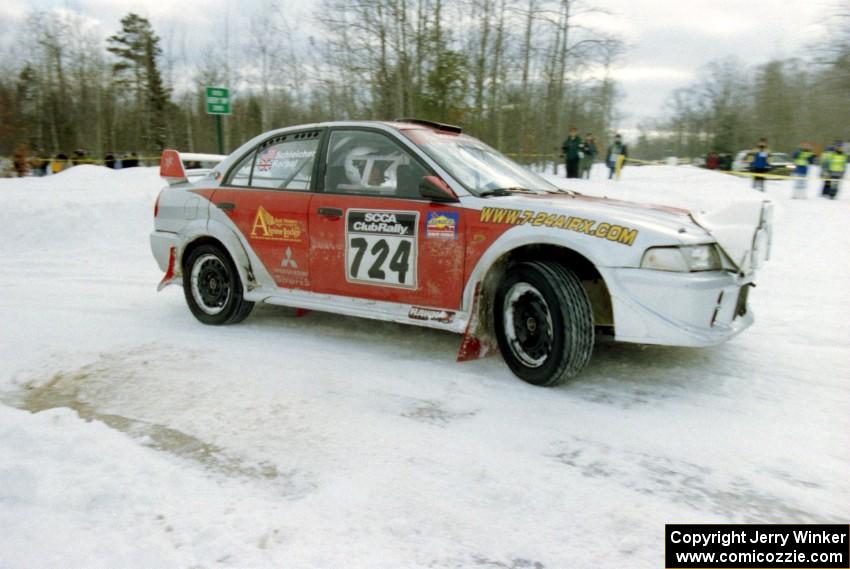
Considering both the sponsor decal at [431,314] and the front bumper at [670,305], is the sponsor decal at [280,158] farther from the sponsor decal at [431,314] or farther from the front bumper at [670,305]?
the front bumper at [670,305]

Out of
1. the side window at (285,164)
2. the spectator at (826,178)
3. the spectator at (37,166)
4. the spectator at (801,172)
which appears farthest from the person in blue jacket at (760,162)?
the spectator at (37,166)

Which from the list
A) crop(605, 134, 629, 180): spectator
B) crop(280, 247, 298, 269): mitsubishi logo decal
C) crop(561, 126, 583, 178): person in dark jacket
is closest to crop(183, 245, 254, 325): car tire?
crop(280, 247, 298, 269): mitsubishi logo decal

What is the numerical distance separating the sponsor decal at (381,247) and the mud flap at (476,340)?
49 centimetres

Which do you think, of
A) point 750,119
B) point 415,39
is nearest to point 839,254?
point 415,39

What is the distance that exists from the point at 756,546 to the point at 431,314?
2374 mm

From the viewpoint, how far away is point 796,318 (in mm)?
5395

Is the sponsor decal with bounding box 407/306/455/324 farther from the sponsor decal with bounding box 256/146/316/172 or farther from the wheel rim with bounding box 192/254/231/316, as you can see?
the wheel rim with bounding box 192/254/231/316

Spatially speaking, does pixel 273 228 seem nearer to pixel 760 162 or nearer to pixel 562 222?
pixel 562 222

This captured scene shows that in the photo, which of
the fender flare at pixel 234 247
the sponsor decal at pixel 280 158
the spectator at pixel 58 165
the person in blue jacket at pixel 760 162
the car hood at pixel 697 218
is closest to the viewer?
the car hood at pixel 697 218

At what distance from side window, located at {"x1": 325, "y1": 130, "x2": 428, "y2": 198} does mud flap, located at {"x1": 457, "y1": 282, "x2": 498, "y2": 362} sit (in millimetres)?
882

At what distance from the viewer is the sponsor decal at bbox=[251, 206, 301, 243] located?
4861 millimetres

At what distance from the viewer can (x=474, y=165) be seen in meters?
4.55

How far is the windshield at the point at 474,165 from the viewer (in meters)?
4.33

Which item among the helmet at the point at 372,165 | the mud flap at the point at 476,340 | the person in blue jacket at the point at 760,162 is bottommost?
the mud flap at the point at 476,340
